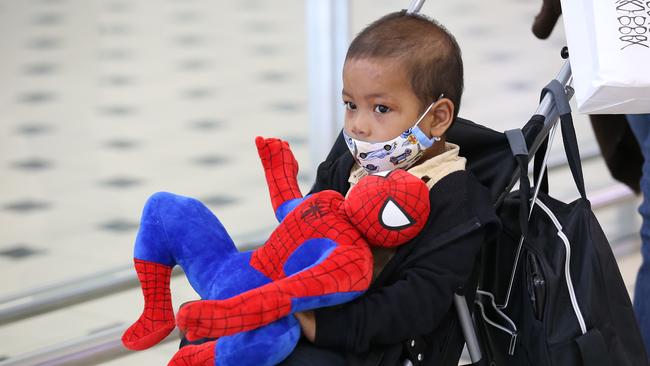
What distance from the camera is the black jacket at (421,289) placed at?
1.57 m

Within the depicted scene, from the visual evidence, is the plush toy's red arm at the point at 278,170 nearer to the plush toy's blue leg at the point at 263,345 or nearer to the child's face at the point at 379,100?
the child's face at the point at 379,100

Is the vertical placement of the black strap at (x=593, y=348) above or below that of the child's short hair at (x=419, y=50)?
below

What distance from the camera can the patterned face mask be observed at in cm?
166

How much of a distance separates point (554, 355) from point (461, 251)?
0.76ft

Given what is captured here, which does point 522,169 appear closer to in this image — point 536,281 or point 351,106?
point 536,281

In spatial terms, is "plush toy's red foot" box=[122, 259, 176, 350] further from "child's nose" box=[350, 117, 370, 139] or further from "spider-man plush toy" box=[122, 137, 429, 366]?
"child's nose" box=[350, 117, 370, 139]

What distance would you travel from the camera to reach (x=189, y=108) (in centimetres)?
460

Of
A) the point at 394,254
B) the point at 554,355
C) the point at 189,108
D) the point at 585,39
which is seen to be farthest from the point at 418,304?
the point at 189,108

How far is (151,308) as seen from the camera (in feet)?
5.58

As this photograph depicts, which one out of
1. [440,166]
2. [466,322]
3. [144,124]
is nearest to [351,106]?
[440,166]

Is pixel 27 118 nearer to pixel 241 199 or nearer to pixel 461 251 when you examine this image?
pixel 241 199

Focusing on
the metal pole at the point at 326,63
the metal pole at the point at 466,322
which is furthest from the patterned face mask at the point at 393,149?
the metal pole at the point at 326,63

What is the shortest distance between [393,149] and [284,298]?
13.3 inches

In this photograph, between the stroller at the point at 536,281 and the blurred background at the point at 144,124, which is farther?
the blurred background at the point at 144,124
